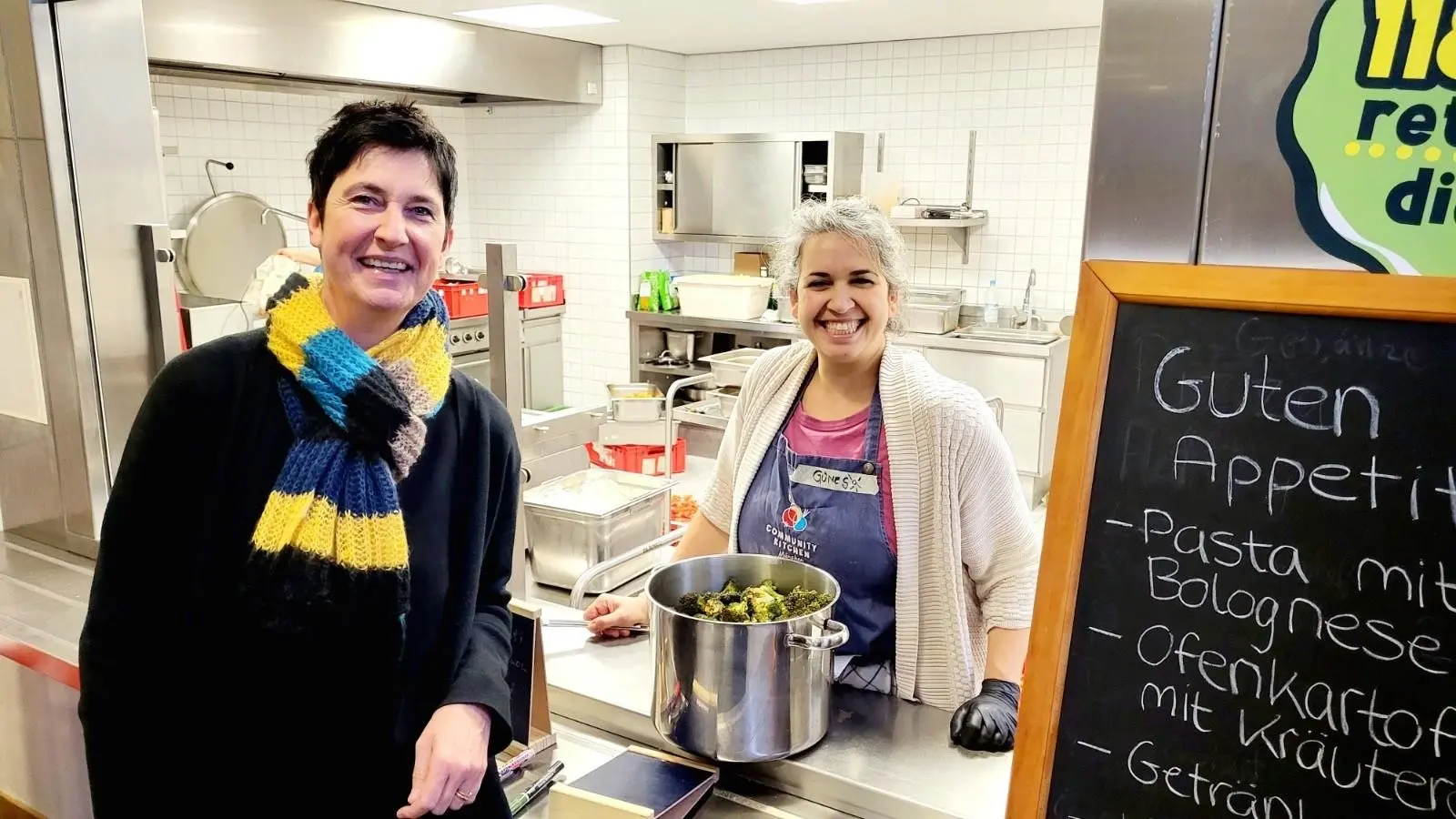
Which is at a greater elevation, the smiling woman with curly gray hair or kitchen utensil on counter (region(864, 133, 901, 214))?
kitchen utensil on counter (region(864, 133, 901, 214))

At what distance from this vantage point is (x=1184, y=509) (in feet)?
3.25

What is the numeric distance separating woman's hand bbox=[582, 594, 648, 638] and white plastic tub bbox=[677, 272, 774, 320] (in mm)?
4060

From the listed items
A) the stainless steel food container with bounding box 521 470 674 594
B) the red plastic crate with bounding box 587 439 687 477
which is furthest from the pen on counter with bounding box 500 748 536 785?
the red plastic crate with bounding box 587 439 687 477

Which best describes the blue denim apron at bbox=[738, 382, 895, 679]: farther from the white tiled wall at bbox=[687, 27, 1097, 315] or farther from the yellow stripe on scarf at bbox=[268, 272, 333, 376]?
the white tiled wall at bbox=[687, 27, 1097, 315]

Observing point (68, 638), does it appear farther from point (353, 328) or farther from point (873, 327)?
point (873, 327)

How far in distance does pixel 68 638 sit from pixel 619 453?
1987 mm

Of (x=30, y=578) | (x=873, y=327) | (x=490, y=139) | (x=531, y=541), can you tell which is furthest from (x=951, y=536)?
(x=490, y=139)

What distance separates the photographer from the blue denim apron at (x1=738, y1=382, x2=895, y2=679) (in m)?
1.79

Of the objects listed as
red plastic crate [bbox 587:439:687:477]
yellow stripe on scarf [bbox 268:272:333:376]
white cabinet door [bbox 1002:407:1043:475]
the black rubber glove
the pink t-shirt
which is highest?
yellow stripe on scarf [bbox 268:272:333:376]

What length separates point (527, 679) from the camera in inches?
55.9

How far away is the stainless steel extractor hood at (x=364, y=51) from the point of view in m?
4.15

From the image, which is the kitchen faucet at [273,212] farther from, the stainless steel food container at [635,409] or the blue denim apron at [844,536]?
the blue denim apron at [844,536]

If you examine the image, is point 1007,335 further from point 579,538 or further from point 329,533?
point 329,533

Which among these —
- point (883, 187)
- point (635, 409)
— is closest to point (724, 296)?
point (883, 187)
